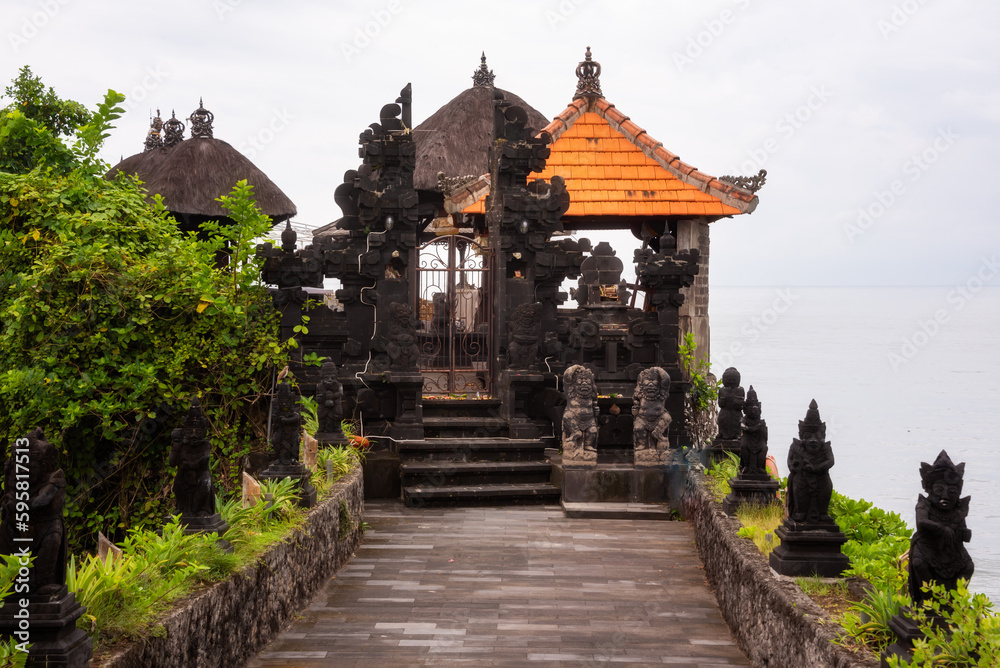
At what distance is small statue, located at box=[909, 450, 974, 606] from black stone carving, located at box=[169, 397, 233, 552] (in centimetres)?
380

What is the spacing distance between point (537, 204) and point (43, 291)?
599 centimetres

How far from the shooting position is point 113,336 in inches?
362

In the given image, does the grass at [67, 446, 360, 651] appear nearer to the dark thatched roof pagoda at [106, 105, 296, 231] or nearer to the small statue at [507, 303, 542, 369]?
the small statue at [507, 303, 542, 369]

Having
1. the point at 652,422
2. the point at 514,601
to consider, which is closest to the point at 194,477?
the point at 514,601

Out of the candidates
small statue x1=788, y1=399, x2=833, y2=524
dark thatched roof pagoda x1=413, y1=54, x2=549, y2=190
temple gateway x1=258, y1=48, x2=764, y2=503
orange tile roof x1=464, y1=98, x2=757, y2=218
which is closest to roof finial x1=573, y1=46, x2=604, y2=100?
orange tile roof x1=464, y1=98, x2=757, y2=218

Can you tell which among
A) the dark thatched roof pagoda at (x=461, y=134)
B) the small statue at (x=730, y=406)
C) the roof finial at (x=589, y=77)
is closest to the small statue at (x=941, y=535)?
the small statue at (x=730, y=406)

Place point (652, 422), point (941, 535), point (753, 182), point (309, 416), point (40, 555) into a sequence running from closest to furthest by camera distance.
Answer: point (40, 555) < point (941, 535) < point (652, 422) < point (309, 416) < point (753, 182)

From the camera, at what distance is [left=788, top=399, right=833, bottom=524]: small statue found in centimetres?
527

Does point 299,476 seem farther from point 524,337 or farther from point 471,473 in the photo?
point 524,337

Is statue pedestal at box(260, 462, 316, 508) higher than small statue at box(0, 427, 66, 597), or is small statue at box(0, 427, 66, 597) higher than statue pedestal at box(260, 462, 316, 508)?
small statue at box(0, 427, 66, 597)

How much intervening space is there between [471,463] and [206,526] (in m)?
5.35

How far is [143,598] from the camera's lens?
4.18 metres

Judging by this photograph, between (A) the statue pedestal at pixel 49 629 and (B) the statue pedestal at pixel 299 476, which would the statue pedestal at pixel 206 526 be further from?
(A) the statue pedestal at pixel 49 629

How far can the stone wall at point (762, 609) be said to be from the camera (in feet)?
14.0
